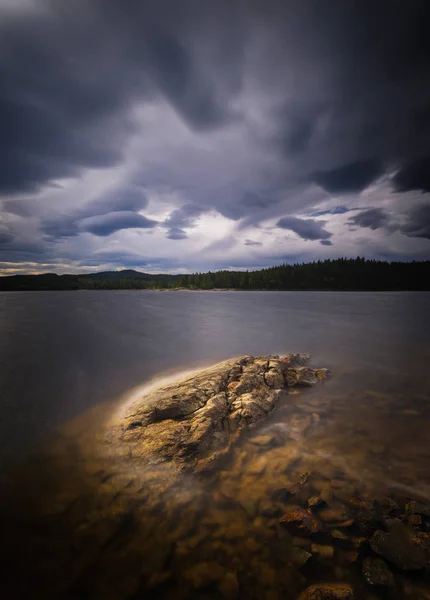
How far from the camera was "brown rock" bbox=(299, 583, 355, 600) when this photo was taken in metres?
3.37

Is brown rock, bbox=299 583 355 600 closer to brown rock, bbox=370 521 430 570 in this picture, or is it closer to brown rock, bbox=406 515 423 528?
brown rock, bbox=370 521 430 570

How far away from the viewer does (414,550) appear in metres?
3.80

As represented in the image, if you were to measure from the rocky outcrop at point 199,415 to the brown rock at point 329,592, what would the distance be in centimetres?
279

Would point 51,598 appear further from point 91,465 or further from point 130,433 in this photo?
point 130,433

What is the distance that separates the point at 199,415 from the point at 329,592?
4310 millimetres

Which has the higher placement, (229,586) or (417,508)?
(417,508)

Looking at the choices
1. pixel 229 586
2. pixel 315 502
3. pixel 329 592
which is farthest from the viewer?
pixel 315 502

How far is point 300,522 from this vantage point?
14.4 feet

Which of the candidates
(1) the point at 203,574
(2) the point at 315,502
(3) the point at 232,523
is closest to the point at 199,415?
(3) the point at 232,523

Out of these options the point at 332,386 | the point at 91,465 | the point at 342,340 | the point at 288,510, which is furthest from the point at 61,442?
the point at 342,340

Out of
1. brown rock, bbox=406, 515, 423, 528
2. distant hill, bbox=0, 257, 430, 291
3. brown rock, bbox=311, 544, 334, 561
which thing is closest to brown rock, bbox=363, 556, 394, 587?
brown rock, bbox=311, 544, 334, 561

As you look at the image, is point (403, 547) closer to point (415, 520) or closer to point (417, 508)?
point (415, 520)

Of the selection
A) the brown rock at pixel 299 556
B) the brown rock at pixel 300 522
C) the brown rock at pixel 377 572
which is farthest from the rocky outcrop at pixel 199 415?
the brown rock at pixel 377 572

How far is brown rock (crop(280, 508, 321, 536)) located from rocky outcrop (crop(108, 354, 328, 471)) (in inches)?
78.7
